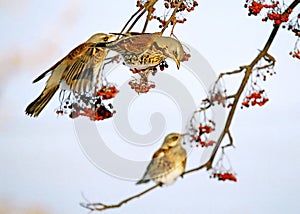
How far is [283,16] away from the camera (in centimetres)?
89

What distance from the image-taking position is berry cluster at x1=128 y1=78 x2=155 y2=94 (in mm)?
919

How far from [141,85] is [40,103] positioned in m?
0.20

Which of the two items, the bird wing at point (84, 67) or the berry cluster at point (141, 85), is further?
the berry cluster at point (141, 85)

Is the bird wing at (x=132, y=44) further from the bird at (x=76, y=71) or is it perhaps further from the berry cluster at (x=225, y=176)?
the berry cluster at (x=225, y=176)

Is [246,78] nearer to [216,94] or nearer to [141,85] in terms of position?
[216,94]

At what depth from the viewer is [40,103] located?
0.82m

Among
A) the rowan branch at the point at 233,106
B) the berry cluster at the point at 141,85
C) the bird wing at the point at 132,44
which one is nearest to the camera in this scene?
the rowan branch at the point at 233,106

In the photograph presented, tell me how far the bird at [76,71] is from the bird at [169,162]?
0.53 ft

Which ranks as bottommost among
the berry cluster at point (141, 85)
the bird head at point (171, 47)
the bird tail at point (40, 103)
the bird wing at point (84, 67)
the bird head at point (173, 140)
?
the bird head at point (173, 140)

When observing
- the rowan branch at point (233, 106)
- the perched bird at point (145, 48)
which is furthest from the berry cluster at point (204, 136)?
the perched bird at point (145, 48)

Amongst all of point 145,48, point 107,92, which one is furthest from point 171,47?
point 107,92

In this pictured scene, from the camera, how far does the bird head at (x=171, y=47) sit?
84cm

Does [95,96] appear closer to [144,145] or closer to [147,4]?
[144,145]

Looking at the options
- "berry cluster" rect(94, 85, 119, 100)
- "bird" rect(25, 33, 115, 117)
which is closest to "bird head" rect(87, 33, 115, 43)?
"bird" rect(25, 33, 115, 117)
